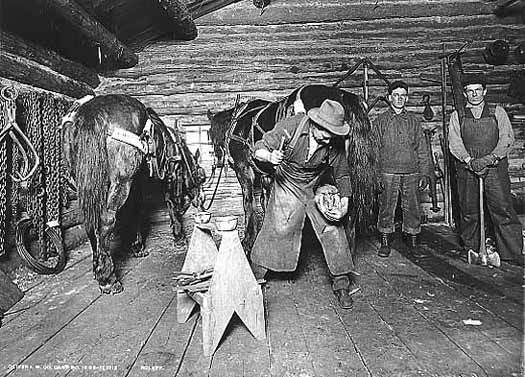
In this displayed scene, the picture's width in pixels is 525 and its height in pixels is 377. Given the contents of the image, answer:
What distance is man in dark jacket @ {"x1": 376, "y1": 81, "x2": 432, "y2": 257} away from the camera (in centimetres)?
463

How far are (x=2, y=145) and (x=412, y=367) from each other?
11.1 ft

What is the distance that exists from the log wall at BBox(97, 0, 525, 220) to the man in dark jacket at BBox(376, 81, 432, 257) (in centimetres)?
193

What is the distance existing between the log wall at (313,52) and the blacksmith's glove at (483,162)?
2.39m

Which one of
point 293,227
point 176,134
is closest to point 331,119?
point 293,227

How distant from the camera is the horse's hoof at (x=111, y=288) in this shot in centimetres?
369

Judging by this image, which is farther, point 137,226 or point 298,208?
point 137,226

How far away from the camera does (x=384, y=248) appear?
4.76 metres

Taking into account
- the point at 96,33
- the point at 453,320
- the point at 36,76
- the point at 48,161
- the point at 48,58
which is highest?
the point at 96,33

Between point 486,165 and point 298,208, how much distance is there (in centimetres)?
204

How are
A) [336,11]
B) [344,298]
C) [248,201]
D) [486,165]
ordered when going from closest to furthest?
1. [344,298]
2. [486,165]
3. [248,201]
4. [336,11]

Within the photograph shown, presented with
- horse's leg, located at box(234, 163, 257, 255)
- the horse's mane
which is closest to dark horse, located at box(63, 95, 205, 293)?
the horse's mane

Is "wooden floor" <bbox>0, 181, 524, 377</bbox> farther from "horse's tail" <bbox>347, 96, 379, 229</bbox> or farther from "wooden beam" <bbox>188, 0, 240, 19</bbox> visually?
"wooden beam" <bbox>188, 0, 240, 19</bbox>

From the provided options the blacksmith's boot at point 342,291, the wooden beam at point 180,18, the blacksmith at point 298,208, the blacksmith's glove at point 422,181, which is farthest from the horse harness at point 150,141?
the blacksmith's glove at point 422,181

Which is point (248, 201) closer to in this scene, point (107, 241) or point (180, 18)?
point (107, 241)
